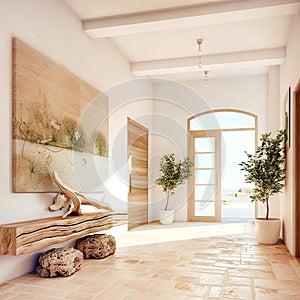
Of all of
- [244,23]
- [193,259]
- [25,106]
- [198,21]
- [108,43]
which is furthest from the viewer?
[108,43]

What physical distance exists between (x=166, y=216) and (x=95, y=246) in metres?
3.69

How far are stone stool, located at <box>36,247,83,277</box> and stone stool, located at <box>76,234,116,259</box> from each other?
68cm

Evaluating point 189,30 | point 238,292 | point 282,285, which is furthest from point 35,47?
point 282,285

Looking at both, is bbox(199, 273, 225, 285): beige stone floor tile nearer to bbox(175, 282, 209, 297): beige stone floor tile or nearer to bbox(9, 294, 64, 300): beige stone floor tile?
bbox(175, 282, 209, 297): beige stone floor tile

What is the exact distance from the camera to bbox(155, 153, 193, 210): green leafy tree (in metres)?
7.96

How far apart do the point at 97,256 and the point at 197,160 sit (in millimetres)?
4653

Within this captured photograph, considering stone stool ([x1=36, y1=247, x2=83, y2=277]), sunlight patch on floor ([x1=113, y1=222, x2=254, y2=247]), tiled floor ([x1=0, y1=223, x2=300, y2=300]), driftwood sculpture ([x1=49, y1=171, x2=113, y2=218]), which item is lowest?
sunlight patch on floor ([x1=113, y1=222, x2=254, y2=247])

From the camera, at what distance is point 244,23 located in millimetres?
5211

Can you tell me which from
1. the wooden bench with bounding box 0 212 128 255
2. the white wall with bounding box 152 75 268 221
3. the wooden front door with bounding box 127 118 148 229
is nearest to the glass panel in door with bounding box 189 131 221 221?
the white wall with bounding box 152 75 268 221

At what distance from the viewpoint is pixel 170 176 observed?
7.94 m

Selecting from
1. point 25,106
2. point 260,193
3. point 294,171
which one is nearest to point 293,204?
point 294,171

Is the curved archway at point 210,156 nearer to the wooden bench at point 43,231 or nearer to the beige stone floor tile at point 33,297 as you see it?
the wooden bench at point 43,231

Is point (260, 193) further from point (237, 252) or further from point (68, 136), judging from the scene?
point (68, 136)

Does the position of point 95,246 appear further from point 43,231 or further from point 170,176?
point 170,176
